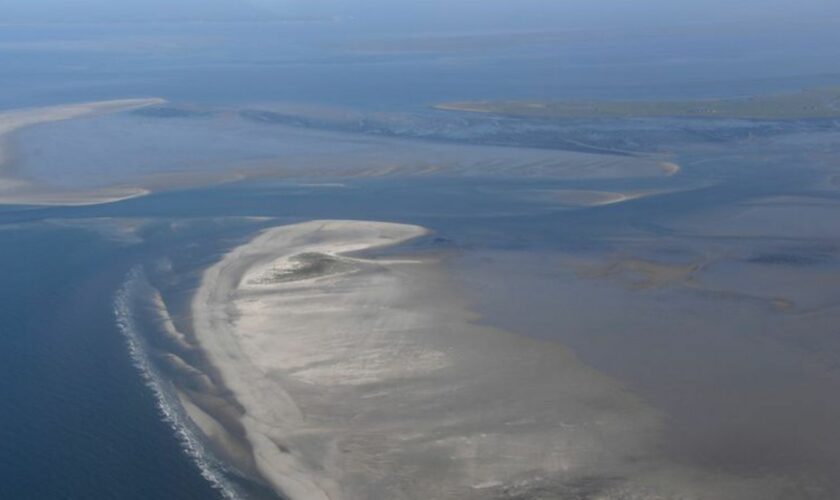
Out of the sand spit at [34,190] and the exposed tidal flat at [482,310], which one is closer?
the exposed tidal flat at [482,310]

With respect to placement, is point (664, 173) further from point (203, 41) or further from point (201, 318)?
point (203, 41)

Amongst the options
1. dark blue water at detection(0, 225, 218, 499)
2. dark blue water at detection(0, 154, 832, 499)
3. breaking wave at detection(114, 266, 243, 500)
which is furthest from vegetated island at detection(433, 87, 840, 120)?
breaking wave at detection(114, 266, 243, 500)

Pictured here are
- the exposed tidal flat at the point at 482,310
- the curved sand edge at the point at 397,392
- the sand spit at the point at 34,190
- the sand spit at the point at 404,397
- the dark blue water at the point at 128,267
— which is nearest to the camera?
the sand spit at the point at 404,397

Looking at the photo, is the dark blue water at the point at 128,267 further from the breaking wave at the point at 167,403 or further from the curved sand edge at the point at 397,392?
the curved sand edge at the point at 397,392

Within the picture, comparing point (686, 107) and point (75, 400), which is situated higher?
point (686, 107)

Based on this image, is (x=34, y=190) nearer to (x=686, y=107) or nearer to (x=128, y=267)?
(x=128, y=267)

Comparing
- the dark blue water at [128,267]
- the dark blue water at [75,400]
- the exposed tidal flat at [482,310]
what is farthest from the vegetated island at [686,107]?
the dark blue water at [75,400]

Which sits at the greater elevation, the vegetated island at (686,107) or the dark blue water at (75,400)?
the vegetated island at (686,107)

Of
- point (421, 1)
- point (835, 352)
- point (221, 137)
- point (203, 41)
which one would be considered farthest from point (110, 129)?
point (421, 1)

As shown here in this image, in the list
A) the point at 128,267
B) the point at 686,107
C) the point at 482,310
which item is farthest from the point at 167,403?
the point at 686,107
